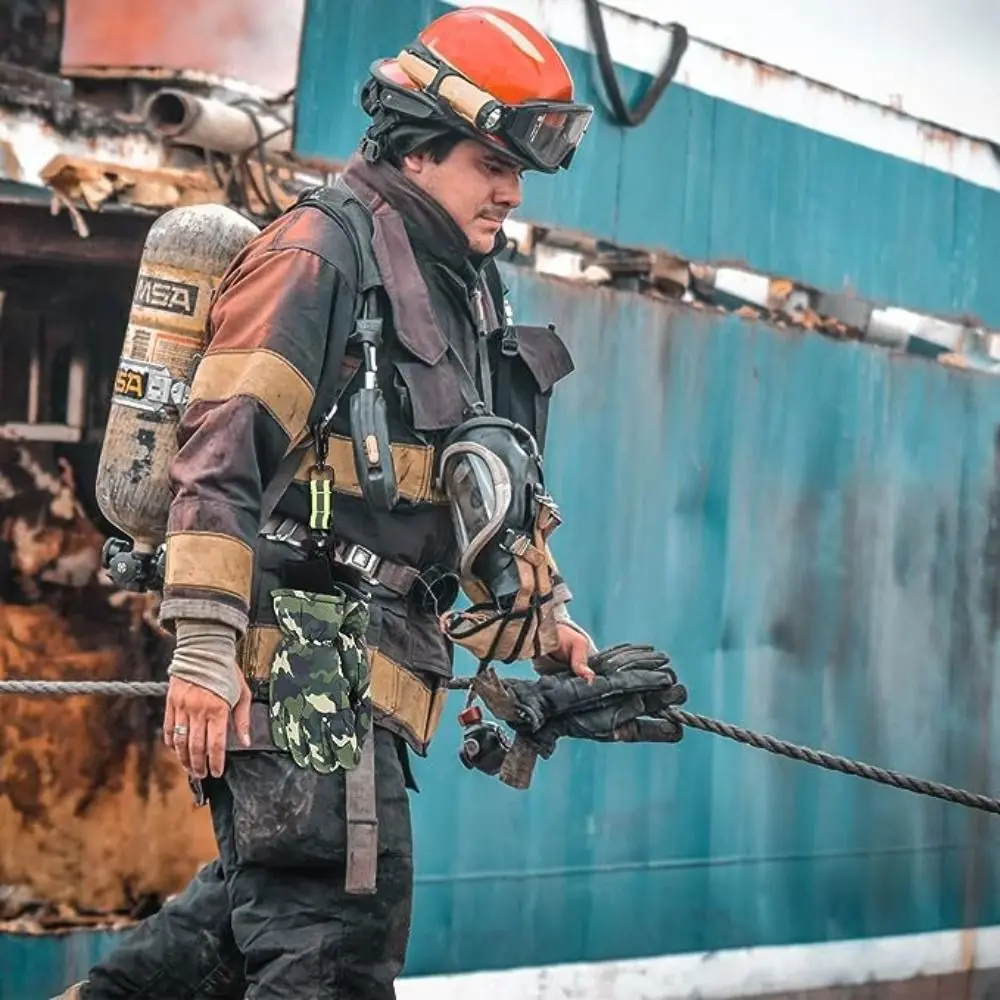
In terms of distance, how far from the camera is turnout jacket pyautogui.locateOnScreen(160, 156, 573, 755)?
11.4 ft

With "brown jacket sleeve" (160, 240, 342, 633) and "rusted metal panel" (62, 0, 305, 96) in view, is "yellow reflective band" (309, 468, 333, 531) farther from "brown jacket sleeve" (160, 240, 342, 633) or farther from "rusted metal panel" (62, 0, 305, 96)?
"rusted metal panel" (62, 0, 305, 96)

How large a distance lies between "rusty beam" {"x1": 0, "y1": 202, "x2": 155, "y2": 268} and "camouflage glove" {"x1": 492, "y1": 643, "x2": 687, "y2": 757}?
85.5 inches

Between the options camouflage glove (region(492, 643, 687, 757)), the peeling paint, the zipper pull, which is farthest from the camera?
the peeling paint

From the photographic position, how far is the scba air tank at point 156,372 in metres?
3.73

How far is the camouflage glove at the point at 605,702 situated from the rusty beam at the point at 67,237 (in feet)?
7.12

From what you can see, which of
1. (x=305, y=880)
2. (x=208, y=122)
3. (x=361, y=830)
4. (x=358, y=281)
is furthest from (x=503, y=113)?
(x=208, y=122)

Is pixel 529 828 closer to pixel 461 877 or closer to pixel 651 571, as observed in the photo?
pixel 461 877

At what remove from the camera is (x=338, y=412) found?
3.73m

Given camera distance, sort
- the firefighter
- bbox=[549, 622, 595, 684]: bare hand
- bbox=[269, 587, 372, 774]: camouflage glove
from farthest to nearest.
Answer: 1. bbox=[549, 622, 595, 684]: bare hand
2. bbox=[269, 587, 372, 774]: camouflage glove
3. the firefighter

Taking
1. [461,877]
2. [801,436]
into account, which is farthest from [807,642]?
[461,877]

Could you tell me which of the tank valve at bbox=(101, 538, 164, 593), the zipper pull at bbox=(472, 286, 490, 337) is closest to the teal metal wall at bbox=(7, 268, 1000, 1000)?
the tank valve at bbox=(101, 538, 164, 593)

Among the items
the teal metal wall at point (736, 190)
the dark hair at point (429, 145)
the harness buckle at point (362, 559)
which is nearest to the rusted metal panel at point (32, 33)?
the teal metal wall at point (736, 190)

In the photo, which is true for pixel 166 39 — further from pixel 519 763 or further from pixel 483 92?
pixel 519 763

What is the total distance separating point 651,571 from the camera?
7.32 m
